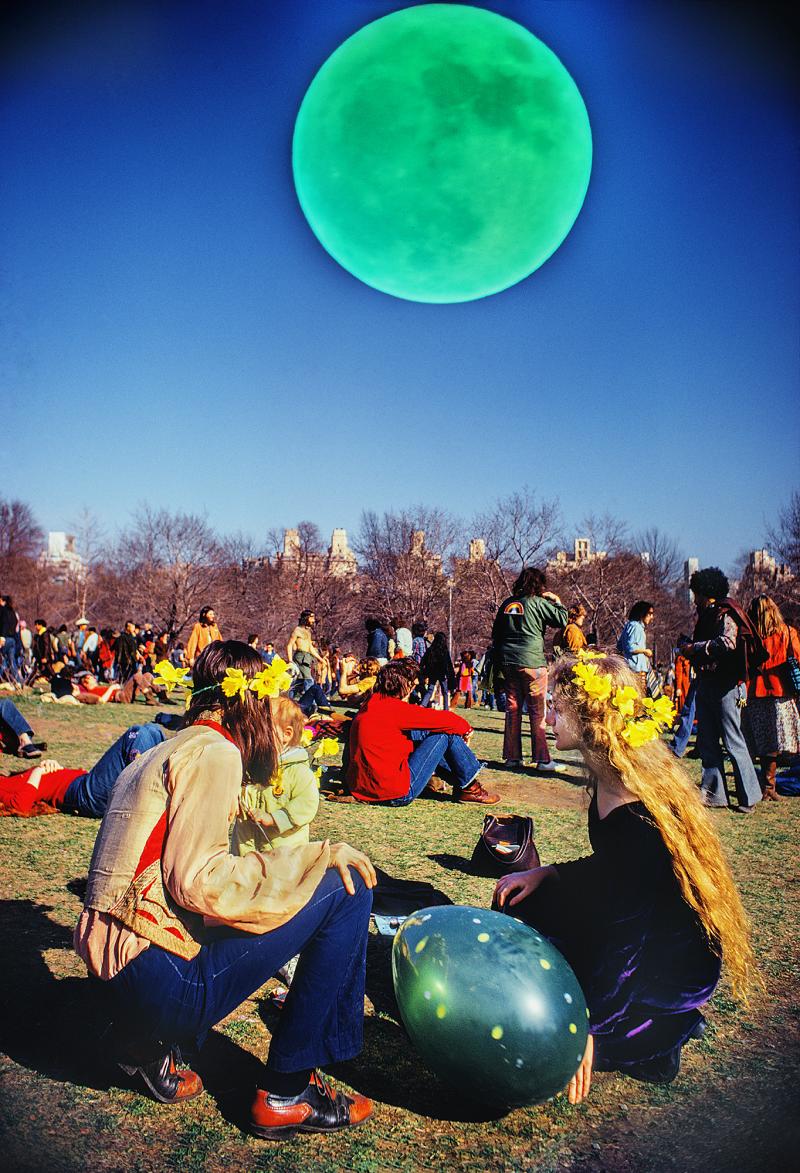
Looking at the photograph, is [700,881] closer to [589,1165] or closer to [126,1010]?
[589,1165]

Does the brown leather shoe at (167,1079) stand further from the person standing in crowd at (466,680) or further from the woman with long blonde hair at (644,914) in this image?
the person standing in crowd at (466,680)

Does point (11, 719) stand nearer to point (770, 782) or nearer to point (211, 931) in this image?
point (211, 931)

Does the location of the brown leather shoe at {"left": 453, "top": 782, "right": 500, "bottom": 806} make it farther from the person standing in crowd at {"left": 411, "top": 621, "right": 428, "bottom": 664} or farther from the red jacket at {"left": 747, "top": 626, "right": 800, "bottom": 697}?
the person standing in crowd at {"left": 411, "top": 621, "right": 428, "bottom": 664}

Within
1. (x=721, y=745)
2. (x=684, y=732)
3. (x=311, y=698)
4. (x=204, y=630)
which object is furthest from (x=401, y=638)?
(x=721, y=745)

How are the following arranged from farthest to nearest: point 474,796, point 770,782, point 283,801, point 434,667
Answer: point 434,667 → point 770,782 → point 474,796 → point 283,801

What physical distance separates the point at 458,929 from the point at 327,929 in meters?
0.43

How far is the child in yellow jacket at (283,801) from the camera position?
13.8 feet

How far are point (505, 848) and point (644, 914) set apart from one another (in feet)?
7.03

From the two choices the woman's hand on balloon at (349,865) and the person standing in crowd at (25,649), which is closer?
the woman's hand on balloon at (349,865)

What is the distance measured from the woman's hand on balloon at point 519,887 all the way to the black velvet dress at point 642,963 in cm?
26

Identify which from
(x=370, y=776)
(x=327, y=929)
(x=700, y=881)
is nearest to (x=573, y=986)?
(x=700, y=881)

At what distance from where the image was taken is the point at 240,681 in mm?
2613

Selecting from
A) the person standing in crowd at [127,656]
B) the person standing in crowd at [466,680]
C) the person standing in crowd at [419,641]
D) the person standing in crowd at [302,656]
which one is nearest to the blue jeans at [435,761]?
the person standing in crowd at [302,656]

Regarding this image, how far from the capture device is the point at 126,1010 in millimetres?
2252
